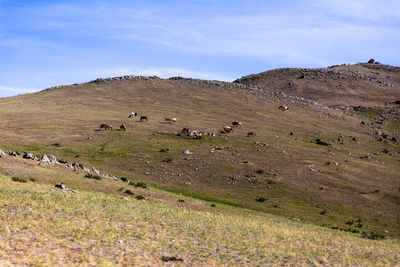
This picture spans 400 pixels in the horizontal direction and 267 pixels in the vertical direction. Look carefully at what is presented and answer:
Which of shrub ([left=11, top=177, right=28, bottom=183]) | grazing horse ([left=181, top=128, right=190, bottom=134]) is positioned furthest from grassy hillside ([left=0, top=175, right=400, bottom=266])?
grazing horse ([left=181, top=128, right=190, bottom=134])

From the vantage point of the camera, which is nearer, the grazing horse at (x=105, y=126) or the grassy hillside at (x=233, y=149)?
the grassy hillside at (x=233, y=149)

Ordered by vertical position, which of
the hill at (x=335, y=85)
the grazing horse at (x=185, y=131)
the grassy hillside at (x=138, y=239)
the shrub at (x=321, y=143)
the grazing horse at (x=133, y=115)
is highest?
the hill at (x=335, y=85)

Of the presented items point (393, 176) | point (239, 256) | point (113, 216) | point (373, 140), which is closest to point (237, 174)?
point (393, 176)

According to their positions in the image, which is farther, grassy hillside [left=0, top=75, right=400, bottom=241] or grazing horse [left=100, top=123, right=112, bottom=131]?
grazing horse [left=100, top=123, right=112, bottom=131]

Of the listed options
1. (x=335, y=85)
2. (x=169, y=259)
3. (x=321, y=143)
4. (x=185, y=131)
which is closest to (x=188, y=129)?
(x=185, y=131)

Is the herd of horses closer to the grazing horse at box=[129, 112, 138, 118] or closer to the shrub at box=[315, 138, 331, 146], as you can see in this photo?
the grazing horse at box=[129, 112, 138, 118]

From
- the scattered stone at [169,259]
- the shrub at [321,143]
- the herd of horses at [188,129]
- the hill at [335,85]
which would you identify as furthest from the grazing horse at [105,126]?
the hill at [335,85]

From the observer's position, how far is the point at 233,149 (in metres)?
65.3

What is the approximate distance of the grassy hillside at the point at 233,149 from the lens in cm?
4791

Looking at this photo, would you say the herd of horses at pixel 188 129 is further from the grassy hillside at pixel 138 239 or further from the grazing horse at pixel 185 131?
the grassy hillside at pixel 138 239

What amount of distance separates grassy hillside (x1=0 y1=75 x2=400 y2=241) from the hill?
31.8m

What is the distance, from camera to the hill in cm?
14275

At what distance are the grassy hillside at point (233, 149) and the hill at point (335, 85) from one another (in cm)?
3181

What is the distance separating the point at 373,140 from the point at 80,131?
199ft
